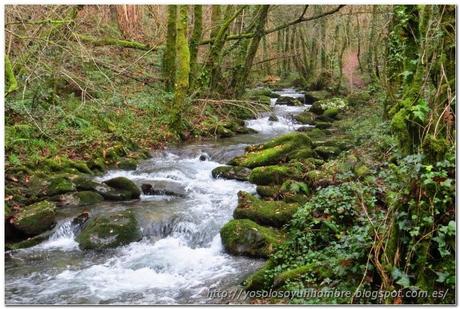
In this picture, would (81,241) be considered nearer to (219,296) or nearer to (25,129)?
(219,296)

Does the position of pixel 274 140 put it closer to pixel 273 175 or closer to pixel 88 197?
pixel 273 175

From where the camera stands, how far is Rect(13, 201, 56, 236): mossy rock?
7.23m

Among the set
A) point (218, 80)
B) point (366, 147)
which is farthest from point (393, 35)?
point (218, 80)

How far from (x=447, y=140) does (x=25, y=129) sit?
8.91 meters

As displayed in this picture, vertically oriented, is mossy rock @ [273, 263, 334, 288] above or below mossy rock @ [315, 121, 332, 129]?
above

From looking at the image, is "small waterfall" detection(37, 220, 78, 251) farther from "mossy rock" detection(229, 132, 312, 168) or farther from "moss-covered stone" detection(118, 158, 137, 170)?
"mossy rock" detection(229, 132, 312, 168)

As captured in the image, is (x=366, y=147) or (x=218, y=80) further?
(x=218, y=80)

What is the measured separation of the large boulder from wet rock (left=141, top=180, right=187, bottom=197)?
0.21 m

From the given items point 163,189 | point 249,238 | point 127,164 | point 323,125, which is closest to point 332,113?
point 323,125

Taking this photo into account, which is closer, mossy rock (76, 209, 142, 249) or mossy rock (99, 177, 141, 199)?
mossy rock (76, 209, 142, 249)

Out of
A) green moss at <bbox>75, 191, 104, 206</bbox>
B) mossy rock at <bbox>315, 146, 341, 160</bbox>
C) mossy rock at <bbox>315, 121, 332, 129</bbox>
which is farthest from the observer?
mossy rock at <bbox>315, 121, 332, 129</bbox>

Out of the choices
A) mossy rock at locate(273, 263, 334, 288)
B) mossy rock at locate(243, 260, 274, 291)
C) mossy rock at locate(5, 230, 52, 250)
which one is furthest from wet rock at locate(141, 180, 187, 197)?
mossy rock at locate(273, 263, 334, 288)

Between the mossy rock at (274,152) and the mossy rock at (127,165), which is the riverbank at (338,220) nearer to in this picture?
the mossy rock at (274,152)

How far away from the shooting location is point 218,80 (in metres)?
16.6
